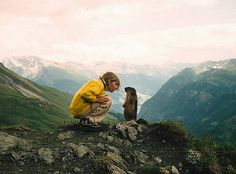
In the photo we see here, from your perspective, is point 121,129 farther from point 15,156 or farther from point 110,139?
point 15,156

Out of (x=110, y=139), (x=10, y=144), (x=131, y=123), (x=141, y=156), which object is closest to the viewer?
(x=10, y=144)

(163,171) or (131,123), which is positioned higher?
(131,123)

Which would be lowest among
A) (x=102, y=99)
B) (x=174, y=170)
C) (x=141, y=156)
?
(x=174, y=170)

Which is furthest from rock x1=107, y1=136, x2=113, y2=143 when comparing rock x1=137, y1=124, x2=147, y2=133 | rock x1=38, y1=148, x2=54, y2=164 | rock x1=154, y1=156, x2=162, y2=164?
rock x1=38, y1=148, x2=54, y2=164

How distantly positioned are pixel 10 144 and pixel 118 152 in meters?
4.39

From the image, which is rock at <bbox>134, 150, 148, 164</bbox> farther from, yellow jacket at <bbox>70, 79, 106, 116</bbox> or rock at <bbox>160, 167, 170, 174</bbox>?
yellow jacket at <bbox>70, 79, 106, 116</bbox>

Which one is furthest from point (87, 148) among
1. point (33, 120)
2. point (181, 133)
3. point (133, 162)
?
point (33, 120)

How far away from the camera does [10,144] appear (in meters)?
14.5

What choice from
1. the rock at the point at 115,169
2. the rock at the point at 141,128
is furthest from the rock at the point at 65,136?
the rock at the point at 115,169

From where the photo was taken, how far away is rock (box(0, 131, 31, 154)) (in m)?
14.0

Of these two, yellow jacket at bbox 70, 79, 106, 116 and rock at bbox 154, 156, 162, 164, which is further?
yellow jacket at bbox 70, 79, 106, 116

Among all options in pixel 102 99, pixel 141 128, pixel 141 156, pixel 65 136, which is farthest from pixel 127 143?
pixel 65 136

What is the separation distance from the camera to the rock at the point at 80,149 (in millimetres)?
14419

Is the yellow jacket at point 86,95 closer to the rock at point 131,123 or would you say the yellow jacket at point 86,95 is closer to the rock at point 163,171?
the rock at point 131,123
